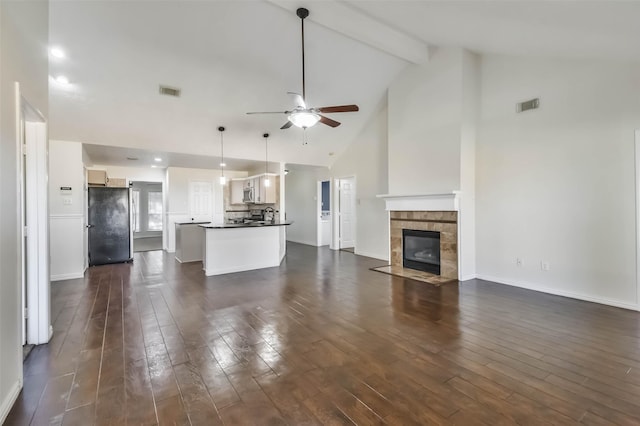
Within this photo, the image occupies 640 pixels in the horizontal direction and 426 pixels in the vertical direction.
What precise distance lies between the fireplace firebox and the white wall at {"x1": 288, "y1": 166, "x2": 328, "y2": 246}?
3.54 m

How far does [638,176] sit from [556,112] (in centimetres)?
125

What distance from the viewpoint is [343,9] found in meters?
3.93

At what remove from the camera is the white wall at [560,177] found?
3.58 metres

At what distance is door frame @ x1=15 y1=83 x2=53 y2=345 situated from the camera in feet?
8.61

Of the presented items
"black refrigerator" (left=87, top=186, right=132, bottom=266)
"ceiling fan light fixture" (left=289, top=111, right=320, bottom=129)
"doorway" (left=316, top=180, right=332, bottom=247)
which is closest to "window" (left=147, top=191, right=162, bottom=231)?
"black refrigerator" (left=87, top=186, right=132, bottom=266)

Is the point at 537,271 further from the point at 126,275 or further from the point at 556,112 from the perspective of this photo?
the point at 126,275

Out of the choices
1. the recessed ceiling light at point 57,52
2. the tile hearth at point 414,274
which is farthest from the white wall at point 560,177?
the recessed ceiling light at point 57,52

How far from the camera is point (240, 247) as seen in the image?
575 cm

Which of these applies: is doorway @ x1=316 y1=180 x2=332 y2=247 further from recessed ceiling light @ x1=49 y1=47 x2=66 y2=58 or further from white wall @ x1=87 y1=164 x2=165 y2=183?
recessed ceiling light @ x1=49 y1=47 x2=66 y2=58

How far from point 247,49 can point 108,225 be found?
497 centimetres

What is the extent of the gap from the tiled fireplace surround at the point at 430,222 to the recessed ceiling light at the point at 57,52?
534 cm

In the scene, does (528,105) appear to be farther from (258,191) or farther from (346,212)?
(258,191)

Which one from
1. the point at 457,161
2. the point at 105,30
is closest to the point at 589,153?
the point at 457,161

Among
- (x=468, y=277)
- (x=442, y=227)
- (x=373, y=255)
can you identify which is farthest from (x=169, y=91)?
(x=468, y=277)
